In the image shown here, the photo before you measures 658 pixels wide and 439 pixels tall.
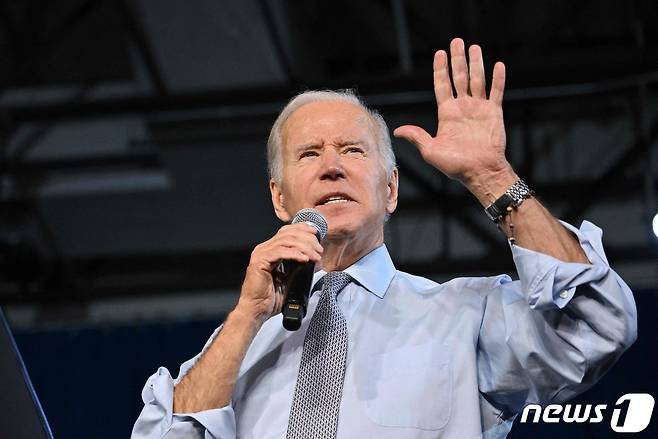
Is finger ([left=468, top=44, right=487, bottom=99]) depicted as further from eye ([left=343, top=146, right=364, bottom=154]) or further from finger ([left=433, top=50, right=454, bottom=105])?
eye ([left=343, top=146, right=364, bottom=154])

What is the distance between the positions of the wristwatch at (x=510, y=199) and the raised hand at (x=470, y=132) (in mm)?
13

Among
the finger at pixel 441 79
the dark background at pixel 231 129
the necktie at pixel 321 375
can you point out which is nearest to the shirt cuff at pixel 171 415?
the necktie at pixel 321 375

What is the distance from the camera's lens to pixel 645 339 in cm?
270

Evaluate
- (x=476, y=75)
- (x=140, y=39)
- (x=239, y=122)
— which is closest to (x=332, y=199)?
(x=476, y=75)

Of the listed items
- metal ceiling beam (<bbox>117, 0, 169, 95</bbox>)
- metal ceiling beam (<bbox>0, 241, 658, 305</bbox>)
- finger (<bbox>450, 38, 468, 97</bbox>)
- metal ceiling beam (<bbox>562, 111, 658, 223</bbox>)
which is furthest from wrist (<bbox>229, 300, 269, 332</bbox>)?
metal ceiling beam (<bbox>0, 241, 658, 305</bbox>)

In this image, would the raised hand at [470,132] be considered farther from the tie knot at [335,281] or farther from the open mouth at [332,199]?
the tie knot at [335,281]

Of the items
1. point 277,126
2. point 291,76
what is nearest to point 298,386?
point 277,126

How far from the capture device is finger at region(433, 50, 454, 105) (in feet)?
6.01

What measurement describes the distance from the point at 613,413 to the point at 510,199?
1.22m

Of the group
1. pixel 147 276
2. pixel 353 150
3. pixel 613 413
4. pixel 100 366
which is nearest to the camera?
pixel 353 150

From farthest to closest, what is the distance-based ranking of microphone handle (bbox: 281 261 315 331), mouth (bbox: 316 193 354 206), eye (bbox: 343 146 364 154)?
eye (bbox: 343 146 364 154), mouth (bbox: 316 193 354 206), microphone handle (bbox: 281 261 315 331)

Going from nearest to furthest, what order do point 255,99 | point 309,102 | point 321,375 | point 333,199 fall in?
point 321,375 → point 333,199 → point 309,102 → point 255,99

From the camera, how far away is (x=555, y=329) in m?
A: 1.67

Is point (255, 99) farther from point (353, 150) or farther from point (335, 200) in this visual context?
point (335, 200)
